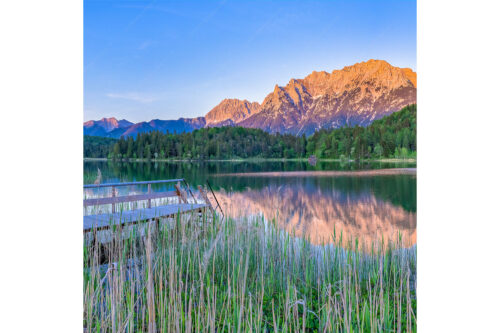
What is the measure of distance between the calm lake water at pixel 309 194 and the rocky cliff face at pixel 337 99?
60 centimetres

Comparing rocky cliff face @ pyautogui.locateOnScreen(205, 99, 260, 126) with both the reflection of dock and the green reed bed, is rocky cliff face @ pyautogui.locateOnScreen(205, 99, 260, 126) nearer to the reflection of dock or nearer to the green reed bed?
the reflection of dock

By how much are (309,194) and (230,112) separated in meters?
2.26

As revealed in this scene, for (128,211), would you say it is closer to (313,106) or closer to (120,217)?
(120,217)

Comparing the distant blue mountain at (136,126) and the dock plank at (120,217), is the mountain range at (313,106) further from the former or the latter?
the dock plank at (120,217)

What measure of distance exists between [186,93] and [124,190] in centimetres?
289

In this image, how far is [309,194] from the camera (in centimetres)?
520

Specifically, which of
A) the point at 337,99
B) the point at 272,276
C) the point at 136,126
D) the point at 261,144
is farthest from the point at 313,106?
the point at 272,276

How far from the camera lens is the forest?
2812 millimetres

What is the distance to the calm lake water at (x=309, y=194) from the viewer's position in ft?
9.21

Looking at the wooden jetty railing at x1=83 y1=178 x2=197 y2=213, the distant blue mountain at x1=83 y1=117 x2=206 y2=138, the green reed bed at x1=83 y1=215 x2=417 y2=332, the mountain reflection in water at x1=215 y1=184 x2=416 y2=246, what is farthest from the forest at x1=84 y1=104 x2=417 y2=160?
the green reed bed at x1=83 y1=215 x2=417 y2=332
